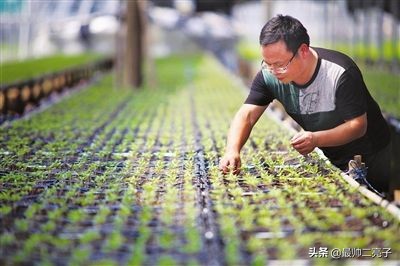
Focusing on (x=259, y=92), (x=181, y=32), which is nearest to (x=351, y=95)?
A: (x=259, y=92)

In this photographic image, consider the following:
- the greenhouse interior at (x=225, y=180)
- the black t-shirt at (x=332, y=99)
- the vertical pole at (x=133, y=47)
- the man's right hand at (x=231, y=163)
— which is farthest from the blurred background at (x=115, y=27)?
the man's right hand at (x=231, y=163)

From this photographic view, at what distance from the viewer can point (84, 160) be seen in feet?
19.3

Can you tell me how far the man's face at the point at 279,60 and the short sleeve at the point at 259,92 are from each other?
0.39 metres

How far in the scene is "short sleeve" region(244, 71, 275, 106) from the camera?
512 cm

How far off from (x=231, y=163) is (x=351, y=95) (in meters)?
0.89

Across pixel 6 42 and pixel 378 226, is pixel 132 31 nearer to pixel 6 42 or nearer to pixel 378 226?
pixel 6 42

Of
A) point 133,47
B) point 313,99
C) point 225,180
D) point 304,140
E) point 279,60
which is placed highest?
point 279,60

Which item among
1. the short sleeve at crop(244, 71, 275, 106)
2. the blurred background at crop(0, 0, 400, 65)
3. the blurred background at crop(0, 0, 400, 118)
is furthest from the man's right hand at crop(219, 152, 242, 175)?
the blurred background at crop(0, 0, 400, 65)

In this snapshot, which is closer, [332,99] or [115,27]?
[332,99]

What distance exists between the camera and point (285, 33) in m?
4.55

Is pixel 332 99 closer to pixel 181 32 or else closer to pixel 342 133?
pixel 342 133

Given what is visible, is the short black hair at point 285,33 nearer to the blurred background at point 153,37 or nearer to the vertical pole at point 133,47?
the blurred background at point 153,37

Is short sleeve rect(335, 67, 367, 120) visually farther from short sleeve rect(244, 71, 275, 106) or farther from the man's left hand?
short sleeve rect(244, 71, 275, 106)

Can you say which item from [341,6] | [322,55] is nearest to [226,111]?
[322,55]
